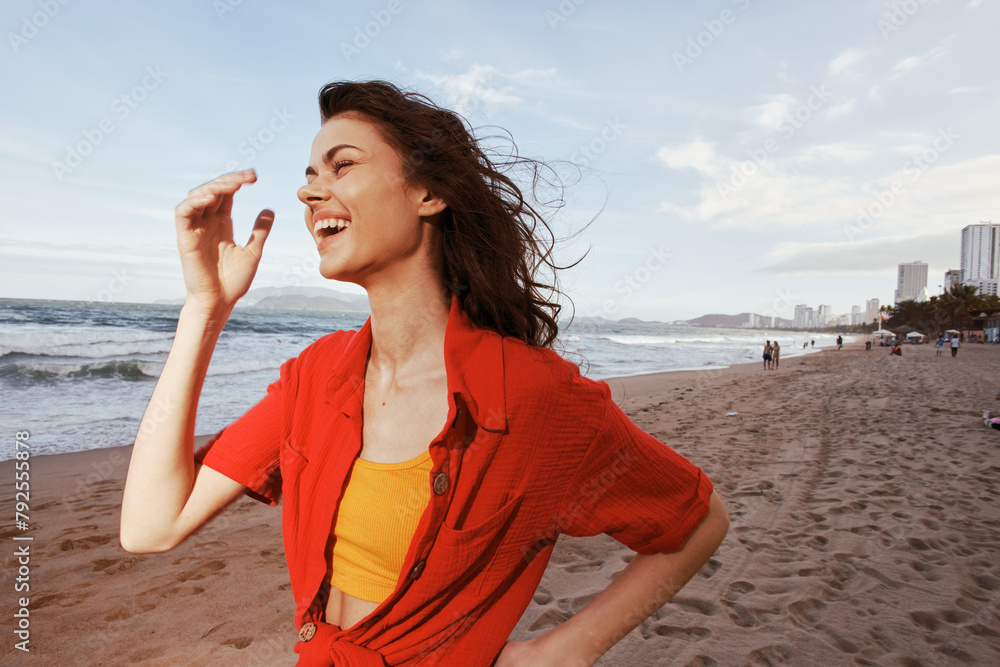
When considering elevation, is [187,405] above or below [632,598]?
above

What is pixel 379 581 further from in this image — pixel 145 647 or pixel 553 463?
pixel 145 647

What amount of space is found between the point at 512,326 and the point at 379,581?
72 centimetres

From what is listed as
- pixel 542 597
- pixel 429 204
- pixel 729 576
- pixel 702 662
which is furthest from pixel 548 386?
pixel 729 576

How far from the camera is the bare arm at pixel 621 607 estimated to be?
119cm

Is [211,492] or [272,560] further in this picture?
[272,560]

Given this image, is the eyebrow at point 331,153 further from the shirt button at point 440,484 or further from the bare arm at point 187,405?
the shirt button at point 440,484

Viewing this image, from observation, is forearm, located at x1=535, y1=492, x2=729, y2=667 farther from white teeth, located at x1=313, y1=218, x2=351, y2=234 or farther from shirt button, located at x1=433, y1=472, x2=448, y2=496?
white teeth, located at x1=313, y1=218, x2=351, y2=234

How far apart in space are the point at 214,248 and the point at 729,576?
13.5ft

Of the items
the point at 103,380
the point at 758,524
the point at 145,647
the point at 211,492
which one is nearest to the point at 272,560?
the point at 145,647

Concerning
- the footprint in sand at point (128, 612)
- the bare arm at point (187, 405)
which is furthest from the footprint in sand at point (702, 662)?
the footprint in sand at point (128, 612)

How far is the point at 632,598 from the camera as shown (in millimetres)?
1258

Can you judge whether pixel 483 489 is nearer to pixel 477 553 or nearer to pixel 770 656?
pixel 477 553

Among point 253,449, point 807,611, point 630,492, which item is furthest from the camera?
point 807,611

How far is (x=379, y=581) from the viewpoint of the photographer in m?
1.18
